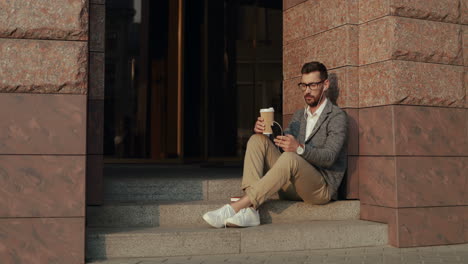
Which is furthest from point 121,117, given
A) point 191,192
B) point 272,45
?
point 191,192

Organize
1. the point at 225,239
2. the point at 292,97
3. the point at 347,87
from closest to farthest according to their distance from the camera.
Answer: the point at 225,239
the point at 347,87
the point at 292,97

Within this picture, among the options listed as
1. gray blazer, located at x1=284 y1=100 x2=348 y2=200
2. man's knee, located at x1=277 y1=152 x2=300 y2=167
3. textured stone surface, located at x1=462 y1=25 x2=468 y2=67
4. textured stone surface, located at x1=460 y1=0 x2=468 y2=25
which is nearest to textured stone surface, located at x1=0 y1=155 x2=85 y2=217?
man's knee, located at x1=277 y1=152 x2=300 y2=167

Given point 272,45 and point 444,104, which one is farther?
point 272,45

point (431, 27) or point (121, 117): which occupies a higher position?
point (431, 27)

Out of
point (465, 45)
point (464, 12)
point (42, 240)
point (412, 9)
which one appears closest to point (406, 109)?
point (412, 9)

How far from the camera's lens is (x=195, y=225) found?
525 cm

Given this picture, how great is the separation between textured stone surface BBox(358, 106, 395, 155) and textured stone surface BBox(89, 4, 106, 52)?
2.72 metres

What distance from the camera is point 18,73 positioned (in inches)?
179

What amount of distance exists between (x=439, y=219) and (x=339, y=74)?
5.87 feet

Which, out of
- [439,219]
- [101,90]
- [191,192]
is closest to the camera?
[101,90]

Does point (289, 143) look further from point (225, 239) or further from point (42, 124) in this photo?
point (42, 124)

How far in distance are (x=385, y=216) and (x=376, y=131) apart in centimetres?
85

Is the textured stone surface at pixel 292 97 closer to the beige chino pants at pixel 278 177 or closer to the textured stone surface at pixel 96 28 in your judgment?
the beige chino pants at pixel 278 177

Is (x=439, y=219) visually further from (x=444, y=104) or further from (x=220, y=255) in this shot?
(x=220, y=255)
